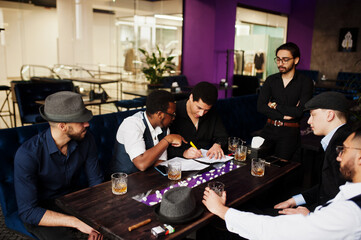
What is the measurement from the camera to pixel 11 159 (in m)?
2.22

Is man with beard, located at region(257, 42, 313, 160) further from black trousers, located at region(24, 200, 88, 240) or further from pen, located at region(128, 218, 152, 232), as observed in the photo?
black trousers, located at region(24, 200, 88, 240)

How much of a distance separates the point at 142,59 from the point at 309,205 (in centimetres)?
699

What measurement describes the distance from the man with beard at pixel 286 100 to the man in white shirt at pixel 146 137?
1.27m

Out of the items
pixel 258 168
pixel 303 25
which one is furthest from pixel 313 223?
pixel 303 25

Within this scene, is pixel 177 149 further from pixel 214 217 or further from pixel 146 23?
pixel 146 23

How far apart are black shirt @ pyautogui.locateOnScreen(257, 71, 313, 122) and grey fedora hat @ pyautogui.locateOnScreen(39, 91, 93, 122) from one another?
6.56ft

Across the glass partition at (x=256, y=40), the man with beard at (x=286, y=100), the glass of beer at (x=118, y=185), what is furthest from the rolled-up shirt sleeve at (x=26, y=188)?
the glass partition at (x=256, y=40)

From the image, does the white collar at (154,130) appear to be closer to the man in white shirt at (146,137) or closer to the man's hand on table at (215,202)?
the man in white shirt at (146,137)

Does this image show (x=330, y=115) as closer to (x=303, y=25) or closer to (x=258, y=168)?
(x=258, y=168)

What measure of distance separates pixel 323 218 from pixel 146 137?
1422 millimetres

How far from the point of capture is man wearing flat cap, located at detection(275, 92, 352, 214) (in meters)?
1.97

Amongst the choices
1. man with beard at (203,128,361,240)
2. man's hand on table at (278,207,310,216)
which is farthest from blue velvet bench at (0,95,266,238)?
man's hand on table at (278,207,310,216)

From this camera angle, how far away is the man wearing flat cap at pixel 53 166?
5.91 ft

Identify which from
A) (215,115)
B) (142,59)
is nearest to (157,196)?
(215,115)
